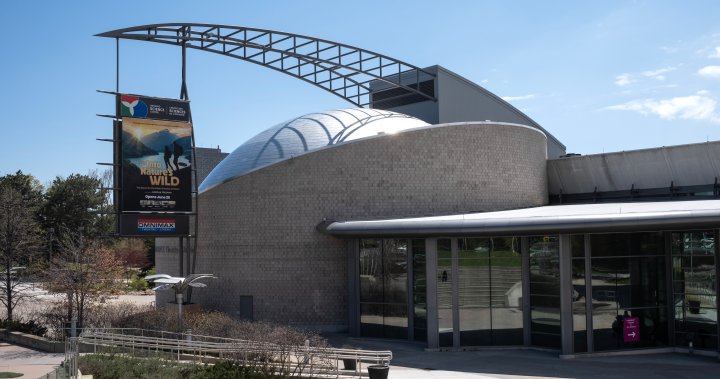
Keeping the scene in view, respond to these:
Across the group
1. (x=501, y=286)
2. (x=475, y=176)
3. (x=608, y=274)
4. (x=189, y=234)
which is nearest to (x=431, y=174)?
(x=475, y=176)

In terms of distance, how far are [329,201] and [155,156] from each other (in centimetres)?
833

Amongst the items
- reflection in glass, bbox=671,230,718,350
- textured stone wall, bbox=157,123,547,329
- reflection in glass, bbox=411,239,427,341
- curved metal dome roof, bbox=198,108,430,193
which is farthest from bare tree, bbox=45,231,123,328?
reflection in glass, bbox=671,230,718,350

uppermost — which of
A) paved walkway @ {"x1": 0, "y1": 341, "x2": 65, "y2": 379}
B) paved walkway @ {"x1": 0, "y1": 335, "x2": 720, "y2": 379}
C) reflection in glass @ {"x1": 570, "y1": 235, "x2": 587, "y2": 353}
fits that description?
reflection in glass @ {"x1": 570, "y1": 235, "x2": 587, "y2": 353}

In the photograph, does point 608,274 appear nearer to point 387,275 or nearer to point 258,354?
point 387,275

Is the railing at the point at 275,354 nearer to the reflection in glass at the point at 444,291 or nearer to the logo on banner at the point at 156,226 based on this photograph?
the reflection in glass at the point at 444,291

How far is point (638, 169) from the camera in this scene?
32.6 meters

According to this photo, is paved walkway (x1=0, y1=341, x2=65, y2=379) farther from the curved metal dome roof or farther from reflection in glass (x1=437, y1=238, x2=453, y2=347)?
reflection in glass (x1=437, y1=238, x2=453, y2=347)

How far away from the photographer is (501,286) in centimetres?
2556

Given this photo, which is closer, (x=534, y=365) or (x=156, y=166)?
(x=534, y=365)

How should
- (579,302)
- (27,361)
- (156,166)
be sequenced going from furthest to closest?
(156,166) < (27,361) < (579,302)

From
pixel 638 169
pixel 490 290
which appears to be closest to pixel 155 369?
pixel 490 290

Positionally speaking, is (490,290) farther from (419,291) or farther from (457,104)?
(457,104)

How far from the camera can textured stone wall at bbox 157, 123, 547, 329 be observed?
29547 millimetres

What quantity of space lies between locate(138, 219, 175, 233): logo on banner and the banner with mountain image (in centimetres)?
55
